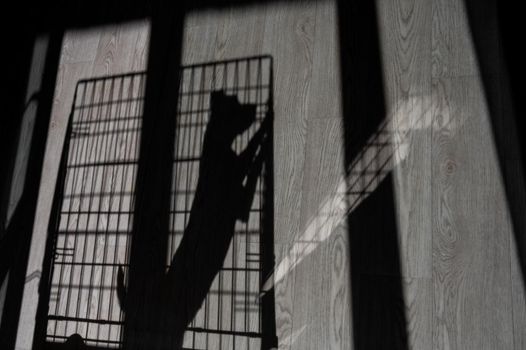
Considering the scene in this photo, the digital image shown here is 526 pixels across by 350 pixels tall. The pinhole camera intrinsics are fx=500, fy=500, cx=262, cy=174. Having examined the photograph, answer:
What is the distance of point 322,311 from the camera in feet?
5.05

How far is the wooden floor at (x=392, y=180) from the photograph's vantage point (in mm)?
1491

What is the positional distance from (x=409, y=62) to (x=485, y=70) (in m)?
0.25

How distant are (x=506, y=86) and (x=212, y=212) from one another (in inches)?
42.7

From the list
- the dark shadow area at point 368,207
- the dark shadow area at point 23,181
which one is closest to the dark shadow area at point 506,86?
the dark shadow area at point 368,207

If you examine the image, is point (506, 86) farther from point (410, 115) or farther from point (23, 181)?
point (23, 181)

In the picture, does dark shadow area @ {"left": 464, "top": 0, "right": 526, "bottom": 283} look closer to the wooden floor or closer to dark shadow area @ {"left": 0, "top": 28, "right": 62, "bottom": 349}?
the wooden floor

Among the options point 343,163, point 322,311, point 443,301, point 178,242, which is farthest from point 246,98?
point 443,301


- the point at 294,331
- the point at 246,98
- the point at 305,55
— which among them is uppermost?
the point at 305,55

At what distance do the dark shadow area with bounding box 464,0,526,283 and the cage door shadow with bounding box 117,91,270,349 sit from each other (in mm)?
775

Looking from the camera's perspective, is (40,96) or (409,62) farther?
(40,96)

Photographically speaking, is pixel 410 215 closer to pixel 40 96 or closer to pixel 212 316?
pixel 212 316

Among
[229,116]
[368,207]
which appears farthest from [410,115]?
[229,116]

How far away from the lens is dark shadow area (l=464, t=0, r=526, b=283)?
5.12 ft

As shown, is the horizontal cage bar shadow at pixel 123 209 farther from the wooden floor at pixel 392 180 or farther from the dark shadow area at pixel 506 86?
the dark shadow area at pixel 506 86
